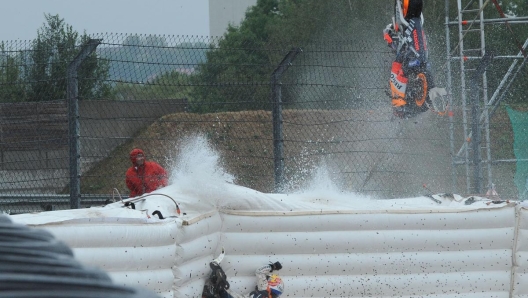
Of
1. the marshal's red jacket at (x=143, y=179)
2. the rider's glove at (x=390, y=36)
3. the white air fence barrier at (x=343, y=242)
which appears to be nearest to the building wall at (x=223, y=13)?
the rider's glove at (x=390, y=36)

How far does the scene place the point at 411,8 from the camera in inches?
341

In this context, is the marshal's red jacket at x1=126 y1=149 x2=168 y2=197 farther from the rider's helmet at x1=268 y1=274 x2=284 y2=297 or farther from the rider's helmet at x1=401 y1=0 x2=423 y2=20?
the rider's helmet at x1=401 y1=0 x2=423 y2=20

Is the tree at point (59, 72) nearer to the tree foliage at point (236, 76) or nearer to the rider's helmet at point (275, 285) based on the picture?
the tree foliage at point (236, 76)

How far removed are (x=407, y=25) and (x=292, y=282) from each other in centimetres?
409

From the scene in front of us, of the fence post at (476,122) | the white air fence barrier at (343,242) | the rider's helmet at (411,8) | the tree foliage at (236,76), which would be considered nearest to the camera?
the white air fence barrier at (343,242)

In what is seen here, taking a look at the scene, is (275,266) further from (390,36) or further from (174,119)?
(390,36)

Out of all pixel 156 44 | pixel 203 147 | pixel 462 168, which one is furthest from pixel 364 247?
pixel 462 168

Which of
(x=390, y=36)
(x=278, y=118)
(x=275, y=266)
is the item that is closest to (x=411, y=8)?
(x=390, y=36)

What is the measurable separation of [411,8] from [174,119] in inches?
113

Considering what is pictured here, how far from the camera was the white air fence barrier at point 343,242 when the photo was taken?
5066 mm

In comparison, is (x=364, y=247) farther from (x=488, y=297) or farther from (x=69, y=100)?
(x=69, y=100)

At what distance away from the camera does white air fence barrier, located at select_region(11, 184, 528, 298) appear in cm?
507

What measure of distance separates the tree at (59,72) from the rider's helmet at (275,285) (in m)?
2.26

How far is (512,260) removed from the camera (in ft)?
19.1
